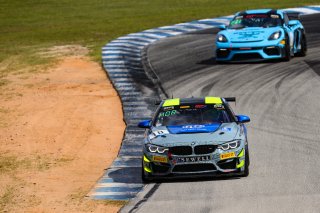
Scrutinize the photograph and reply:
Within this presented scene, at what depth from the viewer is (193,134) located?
46.1ft

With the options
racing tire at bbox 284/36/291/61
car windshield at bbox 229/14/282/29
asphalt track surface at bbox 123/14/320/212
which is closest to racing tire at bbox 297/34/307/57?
asphalt track surface at bbox 123/14/320/212

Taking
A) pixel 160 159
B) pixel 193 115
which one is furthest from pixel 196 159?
pixel 193 115

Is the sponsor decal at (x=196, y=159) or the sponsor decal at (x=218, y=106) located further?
the sponsor decal at (x=218, y=106)

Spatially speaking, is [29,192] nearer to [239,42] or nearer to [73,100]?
[73,100]

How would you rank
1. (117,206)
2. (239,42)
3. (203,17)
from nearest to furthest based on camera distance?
1. (117,206)
2. (239,42)
3. (203,17)

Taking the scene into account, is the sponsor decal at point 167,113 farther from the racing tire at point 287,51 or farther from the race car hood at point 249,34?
the racing tire at point 287,51

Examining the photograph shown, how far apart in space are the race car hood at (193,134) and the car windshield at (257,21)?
1082 centimetres

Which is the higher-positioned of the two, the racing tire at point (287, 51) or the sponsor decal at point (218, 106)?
the sponsor decal at point (218, 106)

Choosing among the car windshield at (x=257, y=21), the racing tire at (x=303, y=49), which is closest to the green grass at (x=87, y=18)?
the car windshield at (x=257, y=21)

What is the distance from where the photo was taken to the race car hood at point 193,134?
1385 cm

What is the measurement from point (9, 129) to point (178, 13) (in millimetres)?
19048

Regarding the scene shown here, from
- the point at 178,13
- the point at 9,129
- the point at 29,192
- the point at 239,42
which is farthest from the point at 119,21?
the point at 29,192

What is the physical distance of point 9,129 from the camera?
19.0 m

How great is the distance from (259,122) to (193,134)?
13.5 feet
